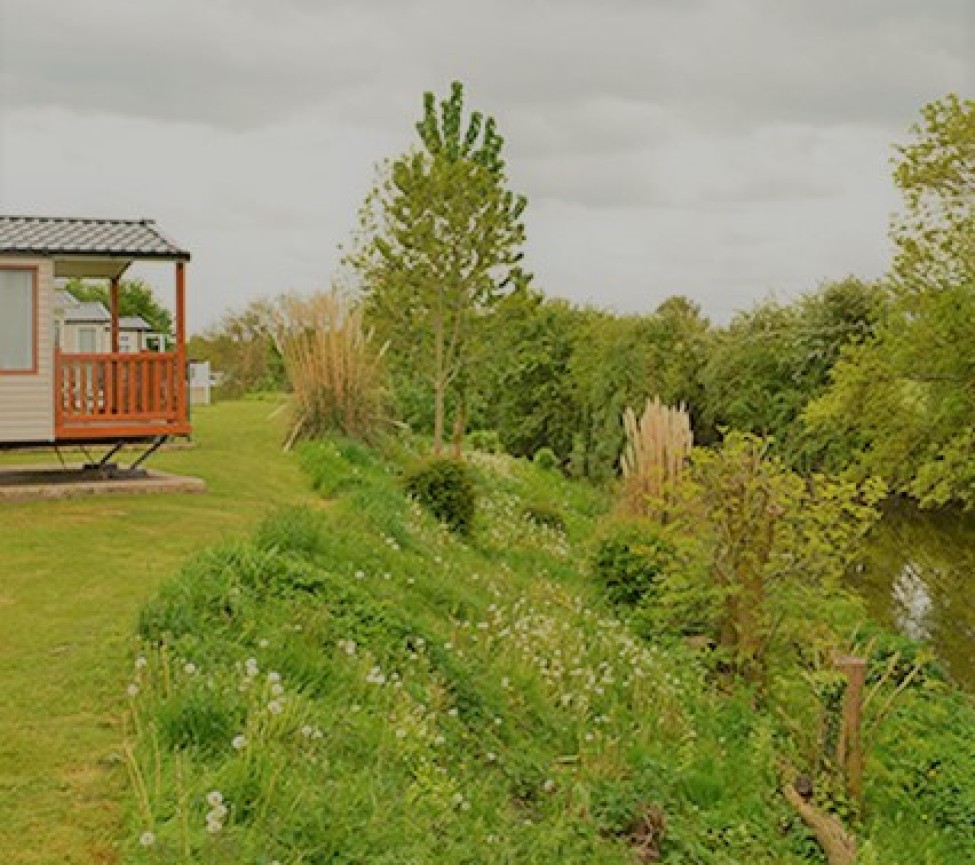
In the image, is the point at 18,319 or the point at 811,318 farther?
the point at 811,318

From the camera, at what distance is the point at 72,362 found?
14.3 m

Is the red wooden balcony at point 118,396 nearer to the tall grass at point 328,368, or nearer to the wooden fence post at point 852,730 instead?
the tall grass at point 328,368

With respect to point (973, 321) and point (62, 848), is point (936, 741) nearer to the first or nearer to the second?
point (62, 848)

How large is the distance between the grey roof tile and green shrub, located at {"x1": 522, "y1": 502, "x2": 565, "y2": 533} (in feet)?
23.1

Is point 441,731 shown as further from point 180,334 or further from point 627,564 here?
point 180,334

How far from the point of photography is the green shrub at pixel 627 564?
44.5 ft

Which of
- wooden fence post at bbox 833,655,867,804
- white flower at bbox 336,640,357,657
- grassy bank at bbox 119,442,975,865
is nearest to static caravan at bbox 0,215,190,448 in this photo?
grassy bank at bbox 119,442,975,865

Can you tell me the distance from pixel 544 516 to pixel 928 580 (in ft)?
28.9

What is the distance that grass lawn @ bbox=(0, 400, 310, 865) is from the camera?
189 inches

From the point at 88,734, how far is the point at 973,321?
777 inches

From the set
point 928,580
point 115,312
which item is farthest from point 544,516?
point 928,580

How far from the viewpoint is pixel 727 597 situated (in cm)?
1148

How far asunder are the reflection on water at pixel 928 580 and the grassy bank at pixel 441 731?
5.95m

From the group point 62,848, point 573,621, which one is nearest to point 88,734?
point 62,848
